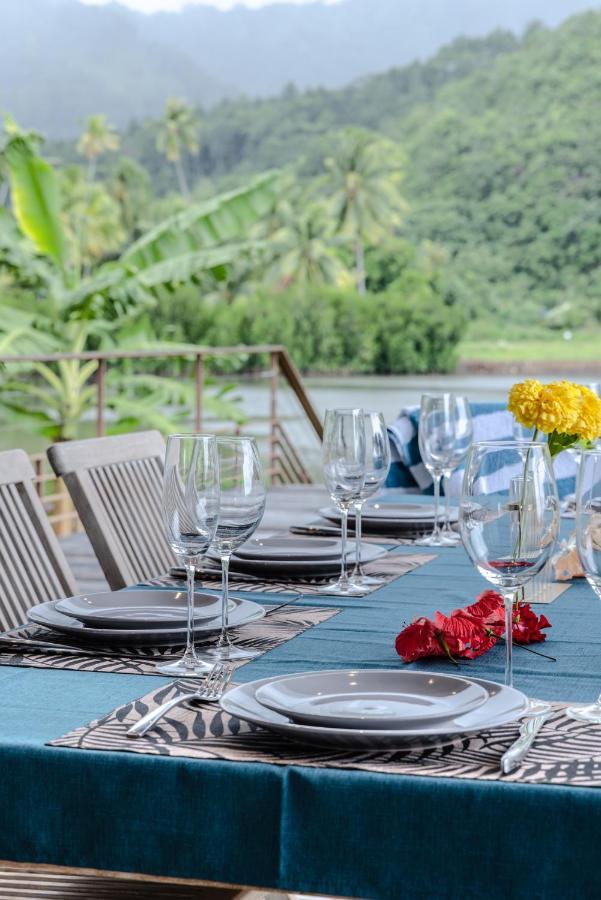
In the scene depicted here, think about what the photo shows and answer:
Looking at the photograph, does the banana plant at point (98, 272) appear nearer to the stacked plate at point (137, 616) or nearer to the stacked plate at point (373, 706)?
the stacked plate at point (137, 616)

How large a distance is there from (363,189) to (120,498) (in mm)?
39723

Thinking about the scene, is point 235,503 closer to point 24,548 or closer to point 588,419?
point 588,419

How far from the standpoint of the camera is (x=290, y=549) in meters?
1.67

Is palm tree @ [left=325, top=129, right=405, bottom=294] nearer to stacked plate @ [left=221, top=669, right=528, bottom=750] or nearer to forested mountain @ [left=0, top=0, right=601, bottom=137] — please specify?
forested mountain @ [left=0, top=0, right=601, bottom=137]

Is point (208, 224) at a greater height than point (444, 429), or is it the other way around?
point (208, 224)

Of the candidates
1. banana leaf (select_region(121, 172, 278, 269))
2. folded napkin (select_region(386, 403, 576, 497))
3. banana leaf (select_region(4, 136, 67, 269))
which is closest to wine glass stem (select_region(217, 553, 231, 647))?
folded napkin (select_region(386, 403, 576, 497))

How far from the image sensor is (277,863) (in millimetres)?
819

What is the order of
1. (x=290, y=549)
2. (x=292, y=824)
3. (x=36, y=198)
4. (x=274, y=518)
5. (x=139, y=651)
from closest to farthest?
(x=292, y=824), (x=139, y=651), (x=290, y=549), (x=274, y=518), (x=36, y=198)

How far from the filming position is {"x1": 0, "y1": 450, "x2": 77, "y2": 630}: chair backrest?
1.69 meters

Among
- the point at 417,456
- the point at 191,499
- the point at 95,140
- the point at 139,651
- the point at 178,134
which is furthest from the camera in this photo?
the point at 178,134

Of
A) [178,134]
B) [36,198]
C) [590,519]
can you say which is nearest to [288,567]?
[590,519]

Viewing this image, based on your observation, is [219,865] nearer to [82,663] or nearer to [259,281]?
[82,663]

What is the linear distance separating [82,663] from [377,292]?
129 ft

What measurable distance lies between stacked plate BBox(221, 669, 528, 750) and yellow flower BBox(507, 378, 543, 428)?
0.45m
